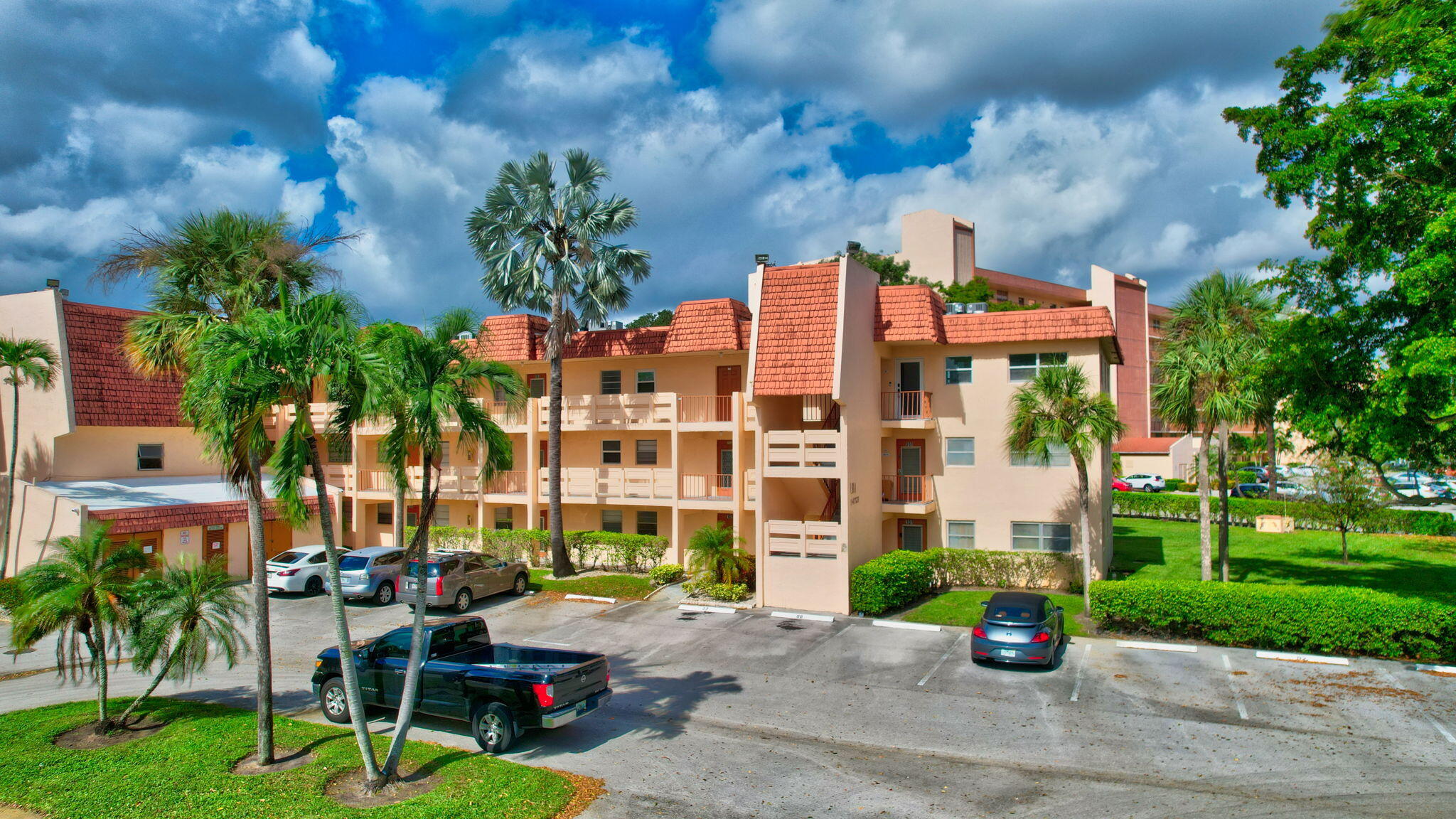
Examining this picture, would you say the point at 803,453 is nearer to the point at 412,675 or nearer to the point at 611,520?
the point at 611,520

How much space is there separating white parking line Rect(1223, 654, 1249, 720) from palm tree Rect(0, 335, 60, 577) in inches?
1281

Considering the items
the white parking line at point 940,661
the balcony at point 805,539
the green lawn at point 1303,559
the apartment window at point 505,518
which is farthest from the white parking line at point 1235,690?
the apartment window at point 505,518

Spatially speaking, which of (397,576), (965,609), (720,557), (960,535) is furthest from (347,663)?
(960,535)

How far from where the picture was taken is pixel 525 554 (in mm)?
28141

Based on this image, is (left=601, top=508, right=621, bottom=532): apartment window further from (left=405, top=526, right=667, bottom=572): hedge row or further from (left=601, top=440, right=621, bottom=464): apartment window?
(left=601, top=440, right=621, bottom=464): apartment window

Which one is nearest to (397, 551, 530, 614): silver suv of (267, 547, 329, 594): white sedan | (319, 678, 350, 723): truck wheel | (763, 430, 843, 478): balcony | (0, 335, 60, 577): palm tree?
(267, 547, 329, 594): white sedan

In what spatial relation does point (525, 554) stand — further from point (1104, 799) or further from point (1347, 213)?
point (1347, 213)

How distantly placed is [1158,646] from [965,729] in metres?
7.19

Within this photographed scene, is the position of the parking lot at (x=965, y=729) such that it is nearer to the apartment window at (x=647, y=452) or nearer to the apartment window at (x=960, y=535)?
the apartment window at (x=960, y=535)

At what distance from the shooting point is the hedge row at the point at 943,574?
68.2 ft

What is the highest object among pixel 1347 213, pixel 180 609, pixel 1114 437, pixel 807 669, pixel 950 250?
pixel 950 250

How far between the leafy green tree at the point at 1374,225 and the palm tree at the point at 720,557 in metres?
13.8

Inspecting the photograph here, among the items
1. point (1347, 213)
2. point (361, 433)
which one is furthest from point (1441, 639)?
point (361, 433)

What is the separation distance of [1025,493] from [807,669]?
10794 millimetres
